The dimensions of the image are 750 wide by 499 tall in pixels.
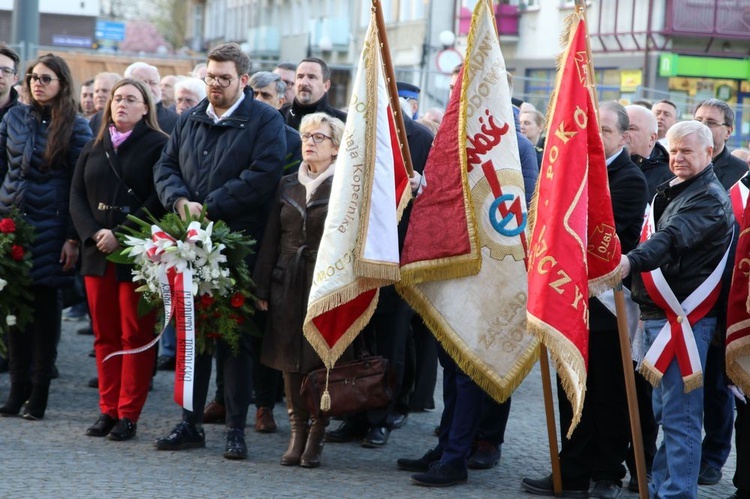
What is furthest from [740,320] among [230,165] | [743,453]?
[230,165]

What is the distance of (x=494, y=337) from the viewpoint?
261 inches

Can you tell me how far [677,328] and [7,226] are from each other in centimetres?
414

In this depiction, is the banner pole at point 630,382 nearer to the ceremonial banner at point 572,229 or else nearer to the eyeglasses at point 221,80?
the ceremonial banner at point 572,229

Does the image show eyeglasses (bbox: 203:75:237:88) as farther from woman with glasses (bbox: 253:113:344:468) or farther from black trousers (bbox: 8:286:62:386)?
black trousers (bbox: 8:286:62:386)

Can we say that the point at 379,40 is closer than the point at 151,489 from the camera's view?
No

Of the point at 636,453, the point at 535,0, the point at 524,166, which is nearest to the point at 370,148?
the point at 524,166

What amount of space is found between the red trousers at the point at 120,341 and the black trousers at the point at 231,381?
37cm

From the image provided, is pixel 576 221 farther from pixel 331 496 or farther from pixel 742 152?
pixel 742 152

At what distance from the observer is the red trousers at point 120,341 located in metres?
7.49

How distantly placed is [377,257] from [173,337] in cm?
404

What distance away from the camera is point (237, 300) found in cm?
707

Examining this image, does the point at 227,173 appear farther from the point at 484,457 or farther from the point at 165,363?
the point at 165,363

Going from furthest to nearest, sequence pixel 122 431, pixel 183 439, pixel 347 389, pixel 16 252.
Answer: pixel 16 252 → pixel 122 431 → pixel 183 439 → pixel 347 389

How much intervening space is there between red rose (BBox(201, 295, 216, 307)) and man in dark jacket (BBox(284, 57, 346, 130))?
6.35 ft
